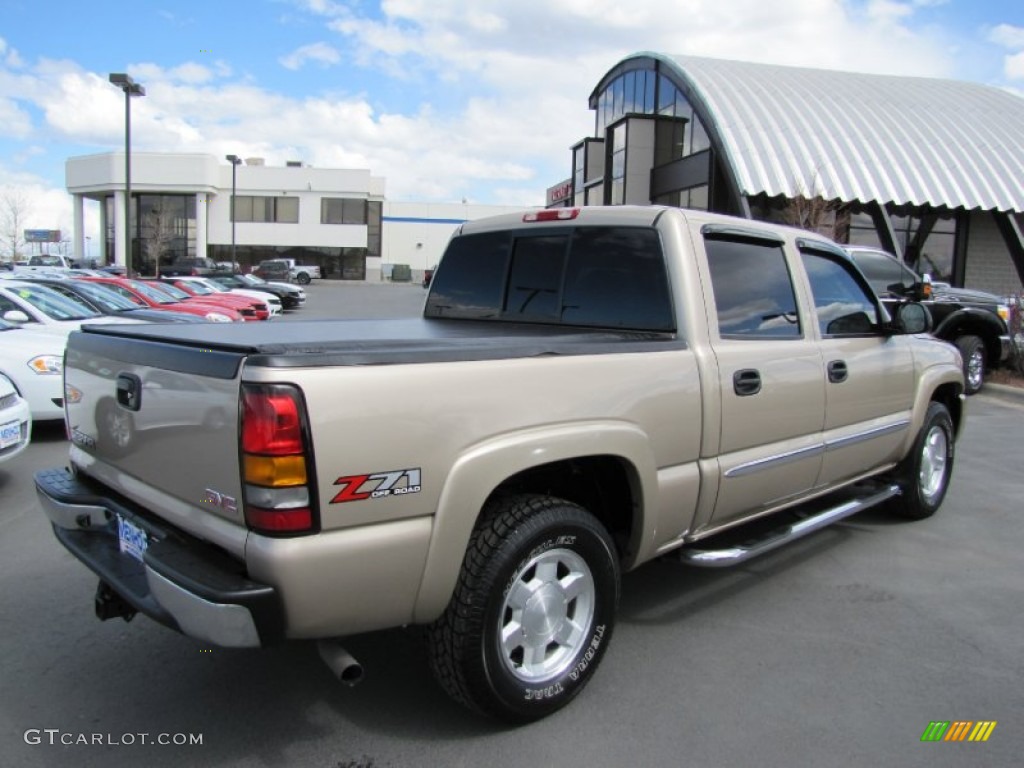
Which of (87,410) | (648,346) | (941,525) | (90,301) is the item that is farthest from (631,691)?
(90,301)

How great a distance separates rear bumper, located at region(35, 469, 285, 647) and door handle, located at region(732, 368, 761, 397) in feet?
7.20

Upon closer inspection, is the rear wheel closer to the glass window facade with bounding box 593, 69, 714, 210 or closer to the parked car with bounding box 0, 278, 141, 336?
the parked car with bounding box 0, 278, 141, 336

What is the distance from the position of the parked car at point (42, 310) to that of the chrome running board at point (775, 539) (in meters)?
7.71

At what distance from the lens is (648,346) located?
3.19 metres

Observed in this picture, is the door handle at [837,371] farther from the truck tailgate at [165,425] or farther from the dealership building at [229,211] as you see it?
the dealership building at [229,211]

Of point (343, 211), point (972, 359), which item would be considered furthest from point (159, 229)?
point (972, 359)

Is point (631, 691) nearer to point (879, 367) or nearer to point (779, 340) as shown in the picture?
point (779, 340)

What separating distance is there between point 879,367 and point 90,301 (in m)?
11.6

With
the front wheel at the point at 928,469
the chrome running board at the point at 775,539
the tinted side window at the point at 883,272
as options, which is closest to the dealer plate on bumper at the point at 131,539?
the chrome running board at the point at 775,539

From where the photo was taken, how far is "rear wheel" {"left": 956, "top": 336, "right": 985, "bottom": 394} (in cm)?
1156

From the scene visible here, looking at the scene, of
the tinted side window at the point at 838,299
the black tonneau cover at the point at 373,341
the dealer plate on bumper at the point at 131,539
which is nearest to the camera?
the black tonneau cover at the point at 373,341

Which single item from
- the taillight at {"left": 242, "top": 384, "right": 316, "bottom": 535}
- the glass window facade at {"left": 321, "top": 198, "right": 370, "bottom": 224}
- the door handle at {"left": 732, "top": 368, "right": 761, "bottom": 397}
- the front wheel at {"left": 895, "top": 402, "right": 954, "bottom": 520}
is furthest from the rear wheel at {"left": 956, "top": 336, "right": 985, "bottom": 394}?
the glass window facade at {"left": 321, "top": 198, "right": 370, "bottom": 224}

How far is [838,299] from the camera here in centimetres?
455

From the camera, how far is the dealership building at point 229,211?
6206 centimetres
